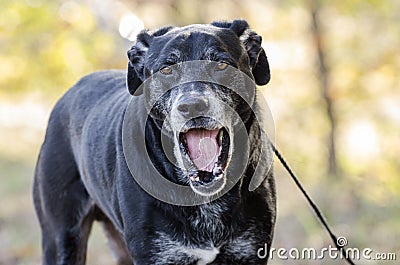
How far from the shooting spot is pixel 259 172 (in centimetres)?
399

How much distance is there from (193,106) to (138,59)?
645 millimetres

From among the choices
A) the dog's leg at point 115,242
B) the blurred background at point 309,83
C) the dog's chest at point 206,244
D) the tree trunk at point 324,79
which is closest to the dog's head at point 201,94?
the dog's chest at point 206,244

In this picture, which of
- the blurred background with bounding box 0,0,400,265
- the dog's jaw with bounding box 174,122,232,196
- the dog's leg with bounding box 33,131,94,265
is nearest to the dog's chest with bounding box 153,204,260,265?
the dog's jaw with bounding box 174,122,232,196

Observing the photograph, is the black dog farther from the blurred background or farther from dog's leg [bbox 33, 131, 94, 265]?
the blurred background

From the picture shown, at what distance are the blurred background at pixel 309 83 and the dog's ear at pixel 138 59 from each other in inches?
167

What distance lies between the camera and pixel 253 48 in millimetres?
3945

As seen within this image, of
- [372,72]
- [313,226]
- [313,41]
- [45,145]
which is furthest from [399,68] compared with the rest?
[45,145]

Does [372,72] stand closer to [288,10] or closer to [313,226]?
[288,10]

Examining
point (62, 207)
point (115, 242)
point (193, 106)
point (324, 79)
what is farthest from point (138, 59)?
point (324, 79)

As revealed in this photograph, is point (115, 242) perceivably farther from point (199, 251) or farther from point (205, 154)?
point (205, 154)

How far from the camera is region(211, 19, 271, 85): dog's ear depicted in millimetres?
3934

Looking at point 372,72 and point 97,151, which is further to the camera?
point 372,72

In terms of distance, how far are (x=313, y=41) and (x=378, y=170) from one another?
1.87 meters

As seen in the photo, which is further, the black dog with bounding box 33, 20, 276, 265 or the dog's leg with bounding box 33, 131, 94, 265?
the dog's leg with bounding box 33, 131, 94, 265
